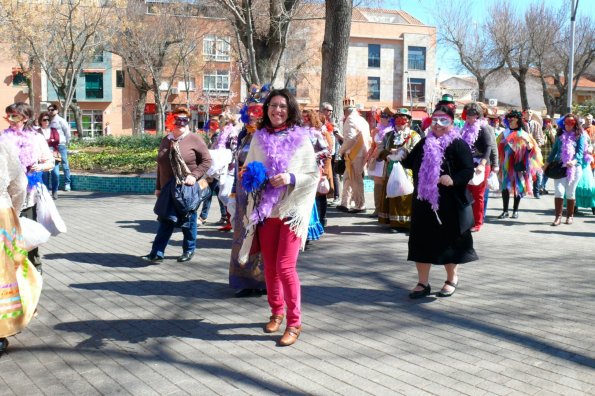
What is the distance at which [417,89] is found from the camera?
65.0 meters

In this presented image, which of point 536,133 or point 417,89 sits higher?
point 417,89

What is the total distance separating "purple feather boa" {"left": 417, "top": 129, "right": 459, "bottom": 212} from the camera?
6.08 metres

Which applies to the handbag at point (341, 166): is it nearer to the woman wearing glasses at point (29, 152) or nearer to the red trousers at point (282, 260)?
the woman wearing glasses at point (29, 152)

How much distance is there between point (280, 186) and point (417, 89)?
6211cm

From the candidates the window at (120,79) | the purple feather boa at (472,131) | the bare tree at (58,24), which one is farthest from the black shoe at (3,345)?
the window at (120,79)

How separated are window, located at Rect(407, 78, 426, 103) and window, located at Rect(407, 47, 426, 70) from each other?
1.32 m

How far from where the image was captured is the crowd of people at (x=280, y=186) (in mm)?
4941

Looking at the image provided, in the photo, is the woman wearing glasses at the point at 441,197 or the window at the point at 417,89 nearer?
the woman wearing glasses at the point at 441,197

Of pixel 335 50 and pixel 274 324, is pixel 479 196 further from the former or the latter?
pixel 274 324

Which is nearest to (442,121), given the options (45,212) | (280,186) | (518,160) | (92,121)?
(280,186)

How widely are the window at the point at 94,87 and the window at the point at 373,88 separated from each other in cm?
2505

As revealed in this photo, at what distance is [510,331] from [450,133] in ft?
6.38

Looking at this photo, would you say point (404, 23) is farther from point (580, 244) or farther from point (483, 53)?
point (580, 244)

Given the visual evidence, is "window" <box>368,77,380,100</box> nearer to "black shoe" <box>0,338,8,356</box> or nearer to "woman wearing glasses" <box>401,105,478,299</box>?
"woman wearing glasses" <box>401,105,478,299</box>
